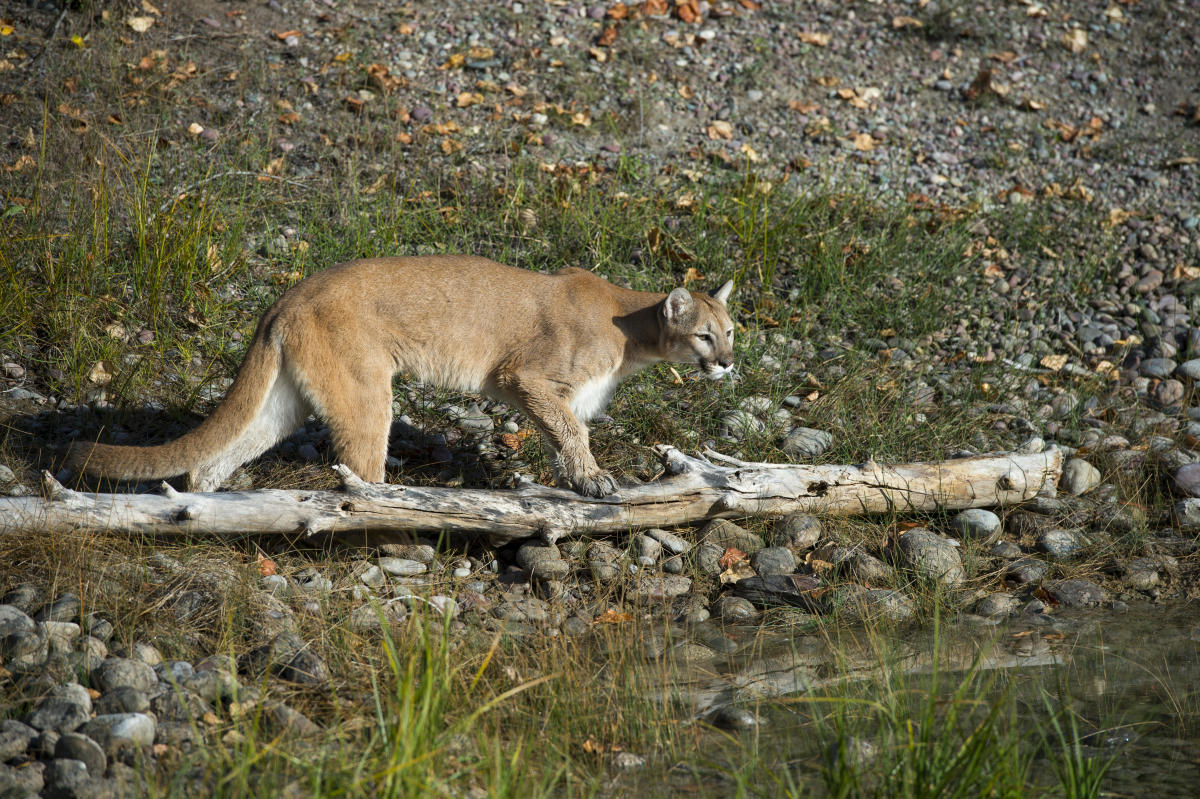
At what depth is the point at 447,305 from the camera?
5598 millimetres

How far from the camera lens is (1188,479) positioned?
6.06 meters

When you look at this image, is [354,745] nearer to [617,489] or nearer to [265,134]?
[617,489]

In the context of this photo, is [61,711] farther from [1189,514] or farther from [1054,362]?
[1054,362]

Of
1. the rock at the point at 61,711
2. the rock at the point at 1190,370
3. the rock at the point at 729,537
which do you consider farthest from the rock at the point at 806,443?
the rock at the point at 61,711

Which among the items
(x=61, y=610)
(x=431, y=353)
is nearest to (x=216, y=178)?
(x=431, y=353)

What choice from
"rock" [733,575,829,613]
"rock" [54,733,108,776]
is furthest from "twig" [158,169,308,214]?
"rock" [733,575,829,613]

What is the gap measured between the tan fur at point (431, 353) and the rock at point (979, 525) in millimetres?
1568

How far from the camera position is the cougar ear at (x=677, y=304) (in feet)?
19.1

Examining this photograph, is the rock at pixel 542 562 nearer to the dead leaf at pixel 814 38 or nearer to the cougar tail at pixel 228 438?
the cougar tail at pixel 228 438

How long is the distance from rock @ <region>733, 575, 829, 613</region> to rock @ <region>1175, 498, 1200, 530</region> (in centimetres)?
229

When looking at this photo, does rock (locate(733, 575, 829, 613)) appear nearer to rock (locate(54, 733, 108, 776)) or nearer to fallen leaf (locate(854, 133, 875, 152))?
rock (locate(54, 733, 108, 776))

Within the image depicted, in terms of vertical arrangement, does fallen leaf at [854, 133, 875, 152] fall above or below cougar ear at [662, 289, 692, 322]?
above

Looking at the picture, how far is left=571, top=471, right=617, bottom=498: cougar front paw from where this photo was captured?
5.23 meters

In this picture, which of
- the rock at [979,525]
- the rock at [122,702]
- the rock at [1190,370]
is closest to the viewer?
the rock at [122,702]
